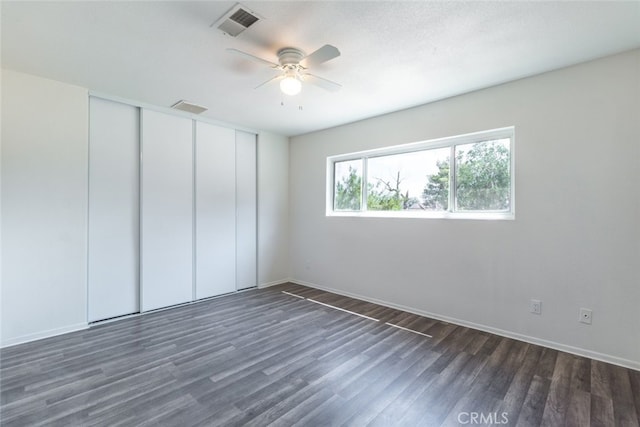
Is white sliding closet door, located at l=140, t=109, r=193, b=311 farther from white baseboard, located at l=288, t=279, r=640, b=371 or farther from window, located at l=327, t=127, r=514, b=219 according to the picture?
white baseboard, located at l=288, t=279, r=640, b=371

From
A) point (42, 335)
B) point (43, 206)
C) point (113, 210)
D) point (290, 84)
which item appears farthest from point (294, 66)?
point (42, 335)

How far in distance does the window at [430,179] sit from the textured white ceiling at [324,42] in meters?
0.66

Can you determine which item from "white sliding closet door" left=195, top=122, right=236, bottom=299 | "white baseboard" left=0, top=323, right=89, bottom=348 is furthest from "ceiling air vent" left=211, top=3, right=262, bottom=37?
"white baseboard" left=0, top=323, right=89, bottom=348

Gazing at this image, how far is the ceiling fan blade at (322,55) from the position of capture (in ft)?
6.31

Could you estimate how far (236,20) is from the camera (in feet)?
6.27

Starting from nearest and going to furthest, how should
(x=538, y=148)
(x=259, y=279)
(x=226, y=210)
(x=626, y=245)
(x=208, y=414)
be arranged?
(x=208, y=414)
(x=626, y=245)
(x=538, y=148)
(x=226, y=210)
(x=259, y=279)

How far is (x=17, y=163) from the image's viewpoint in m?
2.70

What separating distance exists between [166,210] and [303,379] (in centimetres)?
274

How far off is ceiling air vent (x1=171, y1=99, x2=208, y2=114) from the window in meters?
1.96

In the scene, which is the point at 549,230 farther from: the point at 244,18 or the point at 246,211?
the point at 246,211

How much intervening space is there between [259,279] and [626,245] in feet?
14.0

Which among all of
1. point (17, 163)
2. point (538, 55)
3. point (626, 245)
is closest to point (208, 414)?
point (17, 163)

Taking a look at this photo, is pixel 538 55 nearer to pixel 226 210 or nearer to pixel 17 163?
pixel 226 210

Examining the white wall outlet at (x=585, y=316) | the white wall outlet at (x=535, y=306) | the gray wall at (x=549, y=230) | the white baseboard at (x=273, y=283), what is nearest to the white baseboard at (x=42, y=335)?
the white baseboard at (x=273, y=283)
